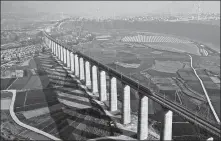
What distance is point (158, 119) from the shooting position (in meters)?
64.7

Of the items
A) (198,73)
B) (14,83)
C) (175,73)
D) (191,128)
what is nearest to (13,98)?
(14,83)

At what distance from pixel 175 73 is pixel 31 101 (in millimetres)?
67381

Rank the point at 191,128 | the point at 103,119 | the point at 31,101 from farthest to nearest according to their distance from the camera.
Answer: the point at 31,101 < the point at 103,119 < the point at 191,128

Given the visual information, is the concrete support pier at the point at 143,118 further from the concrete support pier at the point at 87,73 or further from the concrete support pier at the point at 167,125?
the concrete support pier at the point at 87,73

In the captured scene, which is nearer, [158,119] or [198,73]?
[158,119]

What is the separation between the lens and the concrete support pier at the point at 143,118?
51750 millimetres

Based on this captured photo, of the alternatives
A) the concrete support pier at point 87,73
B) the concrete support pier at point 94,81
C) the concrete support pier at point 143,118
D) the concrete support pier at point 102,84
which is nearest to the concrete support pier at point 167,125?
the concrete support pier at point 143,118

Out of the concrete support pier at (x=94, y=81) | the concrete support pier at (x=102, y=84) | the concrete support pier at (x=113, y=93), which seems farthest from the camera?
the concrete support pier at (x=94, y=81)

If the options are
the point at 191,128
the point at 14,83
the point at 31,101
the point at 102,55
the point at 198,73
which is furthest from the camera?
the point at 102,55

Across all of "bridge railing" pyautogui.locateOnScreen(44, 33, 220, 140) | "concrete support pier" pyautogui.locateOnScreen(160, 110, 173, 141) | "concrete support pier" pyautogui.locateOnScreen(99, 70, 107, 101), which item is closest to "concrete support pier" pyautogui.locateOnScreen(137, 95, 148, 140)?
"bridge railing" pyautogui.locateOnScreen(44, 33, 220, 140)

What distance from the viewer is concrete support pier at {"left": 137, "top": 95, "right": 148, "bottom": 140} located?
51750mm

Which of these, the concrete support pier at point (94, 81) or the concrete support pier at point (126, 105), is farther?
the concrete support pier at point (94, 81)

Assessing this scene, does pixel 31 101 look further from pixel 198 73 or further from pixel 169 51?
pixel 169 51

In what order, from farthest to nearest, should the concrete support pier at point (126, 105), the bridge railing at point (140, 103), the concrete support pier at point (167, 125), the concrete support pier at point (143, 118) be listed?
the concrete support pier at point (126, 105) → the concrete support pier at point (143, 118) → the concrete support pier at point (167, 125) → the bridge railing at point (140, 103)
